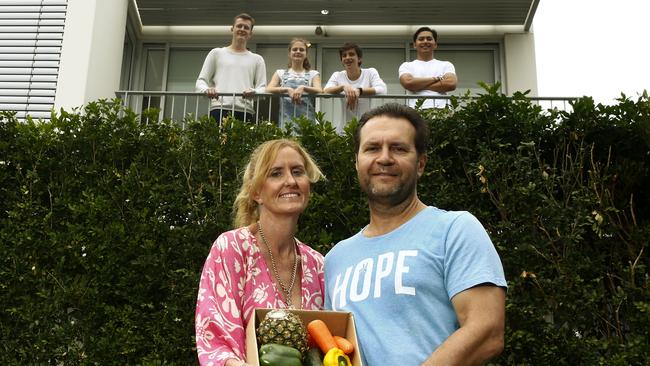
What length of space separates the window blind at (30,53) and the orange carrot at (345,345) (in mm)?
6807

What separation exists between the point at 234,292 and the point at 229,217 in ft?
6.98

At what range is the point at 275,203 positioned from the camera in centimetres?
278

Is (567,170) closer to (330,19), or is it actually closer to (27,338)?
(27,338)

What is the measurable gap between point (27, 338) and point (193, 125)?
198cm

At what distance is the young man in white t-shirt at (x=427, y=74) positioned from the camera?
691 cm

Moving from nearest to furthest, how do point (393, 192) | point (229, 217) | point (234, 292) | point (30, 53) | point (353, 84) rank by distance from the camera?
point (393, 192)
point (234, 292)
point (229, 217)
point (353, 84)
point (30, 53)

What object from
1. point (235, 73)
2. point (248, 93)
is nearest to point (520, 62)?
point (235, 73)

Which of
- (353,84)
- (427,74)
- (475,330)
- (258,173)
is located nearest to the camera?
(475,330)

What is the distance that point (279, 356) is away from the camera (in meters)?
1.98

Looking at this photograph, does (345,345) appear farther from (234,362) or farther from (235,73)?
(235,73)

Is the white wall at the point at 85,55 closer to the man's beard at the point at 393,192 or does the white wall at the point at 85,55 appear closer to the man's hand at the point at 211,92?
the man's hand at the point at 211,92

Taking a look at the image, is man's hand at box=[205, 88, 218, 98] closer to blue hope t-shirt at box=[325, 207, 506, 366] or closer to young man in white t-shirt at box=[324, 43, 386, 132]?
young man in white t-shirt at box=[324, 43, 386, 132]

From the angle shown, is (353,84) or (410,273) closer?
(410,273)

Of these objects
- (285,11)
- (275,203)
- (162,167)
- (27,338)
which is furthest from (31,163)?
(285,11)
